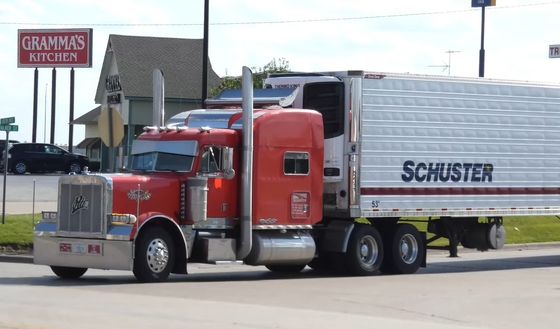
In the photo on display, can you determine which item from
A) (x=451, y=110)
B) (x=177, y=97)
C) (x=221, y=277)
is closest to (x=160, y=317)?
(x=221, y=277)

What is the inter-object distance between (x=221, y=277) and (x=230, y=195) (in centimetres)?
188

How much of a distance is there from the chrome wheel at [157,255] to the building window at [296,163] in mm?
3041

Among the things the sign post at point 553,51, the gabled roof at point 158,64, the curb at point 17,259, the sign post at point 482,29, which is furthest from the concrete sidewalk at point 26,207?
the gabled roof at point 158,64

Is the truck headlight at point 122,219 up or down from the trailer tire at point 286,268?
up

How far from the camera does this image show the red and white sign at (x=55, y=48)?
145 feet

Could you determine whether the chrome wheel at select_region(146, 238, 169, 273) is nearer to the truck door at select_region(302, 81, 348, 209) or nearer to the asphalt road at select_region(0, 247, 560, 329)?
the asphalt road at select_region(0, 247, 560, 329)

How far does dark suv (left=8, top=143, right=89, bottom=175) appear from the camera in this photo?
5450cm

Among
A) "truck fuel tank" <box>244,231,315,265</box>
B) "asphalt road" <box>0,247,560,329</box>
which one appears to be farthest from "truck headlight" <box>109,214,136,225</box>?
"truck fuel tank" <box>244,231,315,265</box>

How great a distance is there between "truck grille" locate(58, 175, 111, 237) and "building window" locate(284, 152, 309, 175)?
3637mm

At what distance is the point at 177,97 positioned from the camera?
65500 mm

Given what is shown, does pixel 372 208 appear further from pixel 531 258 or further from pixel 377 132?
pixel 531 258

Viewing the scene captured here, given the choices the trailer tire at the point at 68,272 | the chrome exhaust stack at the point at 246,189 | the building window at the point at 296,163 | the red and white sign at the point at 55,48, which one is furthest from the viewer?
the red and white sign at the point at 55,48

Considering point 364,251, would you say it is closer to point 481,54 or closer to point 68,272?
point 68,272

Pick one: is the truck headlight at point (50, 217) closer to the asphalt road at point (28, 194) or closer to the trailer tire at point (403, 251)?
the trailer tire at point (403, 251)
